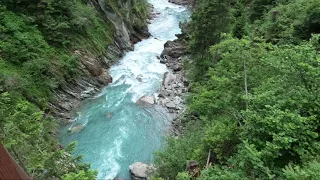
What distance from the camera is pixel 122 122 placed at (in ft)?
64.8

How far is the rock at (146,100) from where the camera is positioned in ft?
73.5

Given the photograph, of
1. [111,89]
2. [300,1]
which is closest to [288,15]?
[300,1]

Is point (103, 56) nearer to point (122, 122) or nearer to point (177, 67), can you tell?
point (177, 67)

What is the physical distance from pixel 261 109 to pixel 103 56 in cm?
2141

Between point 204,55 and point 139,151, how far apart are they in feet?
34.8

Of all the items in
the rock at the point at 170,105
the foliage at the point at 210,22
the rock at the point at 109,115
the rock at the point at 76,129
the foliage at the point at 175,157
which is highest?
the foliage at the point at 210,22

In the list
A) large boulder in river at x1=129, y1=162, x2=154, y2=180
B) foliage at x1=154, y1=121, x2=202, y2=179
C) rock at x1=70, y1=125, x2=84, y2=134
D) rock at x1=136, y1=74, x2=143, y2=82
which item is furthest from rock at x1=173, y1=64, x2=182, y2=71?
foliage at x1=154, y1=121, x2=202, y2=179

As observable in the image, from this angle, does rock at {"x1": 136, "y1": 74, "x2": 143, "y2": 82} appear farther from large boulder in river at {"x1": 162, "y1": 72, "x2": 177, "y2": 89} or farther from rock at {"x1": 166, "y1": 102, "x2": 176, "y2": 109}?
rock at {"x1": 166, "y1": 102, "x2": 176, "y2": 109}

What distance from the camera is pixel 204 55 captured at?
920 inches

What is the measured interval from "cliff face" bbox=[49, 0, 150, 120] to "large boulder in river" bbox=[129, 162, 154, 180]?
6.90 m

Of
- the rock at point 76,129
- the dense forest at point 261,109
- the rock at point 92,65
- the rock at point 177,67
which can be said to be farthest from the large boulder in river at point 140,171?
the rock at point 177,67

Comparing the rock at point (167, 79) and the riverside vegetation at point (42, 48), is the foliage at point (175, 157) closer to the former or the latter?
the riverside vegetation at point (42, 48)

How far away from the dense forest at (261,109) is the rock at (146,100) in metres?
3.86

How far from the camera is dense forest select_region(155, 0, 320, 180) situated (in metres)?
6.73
